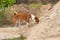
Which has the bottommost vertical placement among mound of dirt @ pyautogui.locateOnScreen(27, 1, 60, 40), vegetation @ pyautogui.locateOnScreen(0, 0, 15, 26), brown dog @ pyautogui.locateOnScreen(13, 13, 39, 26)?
mound of dirt @ pyautogui.locateOnScreen(27, 1, 60, 40)

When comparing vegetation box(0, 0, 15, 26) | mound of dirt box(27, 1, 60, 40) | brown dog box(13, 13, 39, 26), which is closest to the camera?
mound of dirt box(27, 1, 60, 40)

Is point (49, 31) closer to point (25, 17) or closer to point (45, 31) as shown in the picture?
point (45, 31)

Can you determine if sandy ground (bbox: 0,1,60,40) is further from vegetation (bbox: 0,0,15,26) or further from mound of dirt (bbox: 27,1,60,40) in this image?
vegetation (bbox: 0,0,15,26)

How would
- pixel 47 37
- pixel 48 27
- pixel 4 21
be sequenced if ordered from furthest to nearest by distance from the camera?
pixel 4 21 → pixel 48 27 → pixel 47 37

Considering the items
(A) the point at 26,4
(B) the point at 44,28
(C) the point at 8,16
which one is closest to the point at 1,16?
(C) the point at 8,16

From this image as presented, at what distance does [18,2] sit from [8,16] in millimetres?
4675

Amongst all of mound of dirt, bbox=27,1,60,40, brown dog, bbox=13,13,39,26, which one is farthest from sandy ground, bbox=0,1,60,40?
brown dog, bbox=13,13,39,26

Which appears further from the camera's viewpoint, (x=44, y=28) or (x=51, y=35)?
(x=44, y=28)

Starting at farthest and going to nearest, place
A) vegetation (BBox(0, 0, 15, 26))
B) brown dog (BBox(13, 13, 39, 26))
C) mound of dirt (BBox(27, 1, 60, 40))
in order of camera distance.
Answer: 1. vegetation (BBox(0, 0, 15, 26))
2. brown dog (BBox(13, 13, 39, 26))
3. mound of dirt (BBox(27, 1, 60, 40))

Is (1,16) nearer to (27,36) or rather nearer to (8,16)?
(8,16)

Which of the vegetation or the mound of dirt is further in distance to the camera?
the vegetation

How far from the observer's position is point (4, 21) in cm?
1859

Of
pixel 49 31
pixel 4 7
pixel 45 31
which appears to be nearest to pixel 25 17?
pixel 4 7

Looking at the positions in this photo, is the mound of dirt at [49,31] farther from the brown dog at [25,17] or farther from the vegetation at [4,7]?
the vegetation at [4,7]
